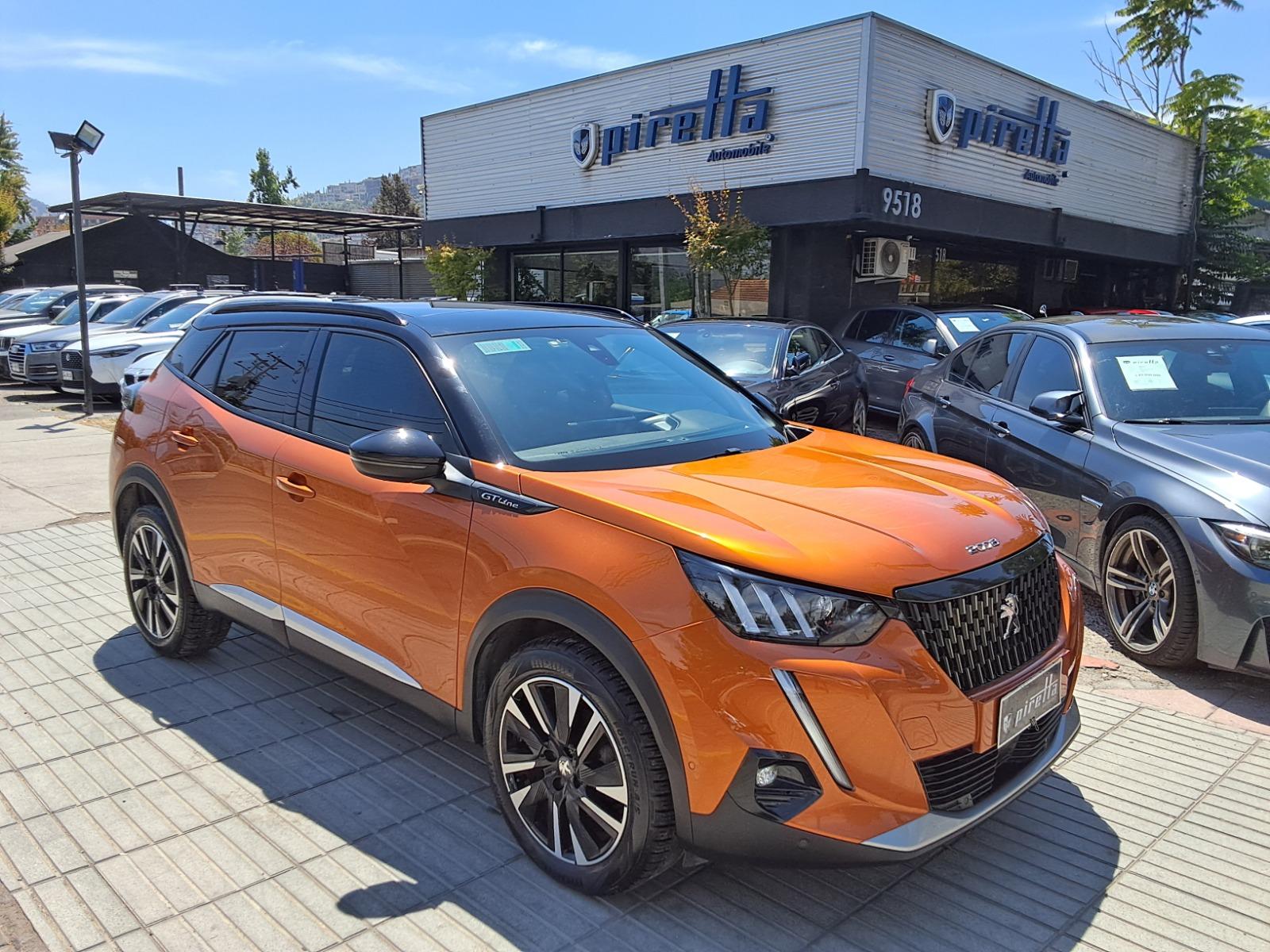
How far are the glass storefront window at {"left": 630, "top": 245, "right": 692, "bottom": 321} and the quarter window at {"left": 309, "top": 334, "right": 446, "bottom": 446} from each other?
1521cm

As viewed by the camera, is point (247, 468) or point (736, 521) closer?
point (736, 521)

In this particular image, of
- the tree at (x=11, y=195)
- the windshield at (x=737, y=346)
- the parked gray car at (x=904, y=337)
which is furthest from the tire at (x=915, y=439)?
the tree at (x=11, y=195)

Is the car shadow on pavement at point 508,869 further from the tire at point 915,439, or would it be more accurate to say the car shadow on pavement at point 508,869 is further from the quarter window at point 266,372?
the tire at point 915,439

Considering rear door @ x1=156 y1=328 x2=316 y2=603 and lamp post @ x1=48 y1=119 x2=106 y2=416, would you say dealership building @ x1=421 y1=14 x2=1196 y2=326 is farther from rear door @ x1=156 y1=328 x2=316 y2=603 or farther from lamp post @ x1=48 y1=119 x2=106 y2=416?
rear door @ x1=156 y1=328 x2=316 y2=603

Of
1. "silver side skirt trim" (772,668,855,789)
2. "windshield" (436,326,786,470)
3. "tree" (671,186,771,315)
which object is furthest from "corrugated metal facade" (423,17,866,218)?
"silver side skirt trim" (772,668,855,789)

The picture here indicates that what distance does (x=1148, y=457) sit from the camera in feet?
15.0

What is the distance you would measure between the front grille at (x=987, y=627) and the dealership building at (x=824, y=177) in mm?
12307

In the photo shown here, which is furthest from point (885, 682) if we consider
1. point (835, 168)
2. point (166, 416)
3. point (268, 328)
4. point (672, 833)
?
point (835, 168)

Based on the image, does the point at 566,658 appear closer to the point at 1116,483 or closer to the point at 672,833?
the point at 672,833

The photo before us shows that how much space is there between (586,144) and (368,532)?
55.0 feet

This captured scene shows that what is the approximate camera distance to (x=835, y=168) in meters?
14.5

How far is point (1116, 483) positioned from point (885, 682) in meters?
3.05

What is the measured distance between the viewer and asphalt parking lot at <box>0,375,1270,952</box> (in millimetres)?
2596

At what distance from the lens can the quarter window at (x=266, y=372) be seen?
3.81m
